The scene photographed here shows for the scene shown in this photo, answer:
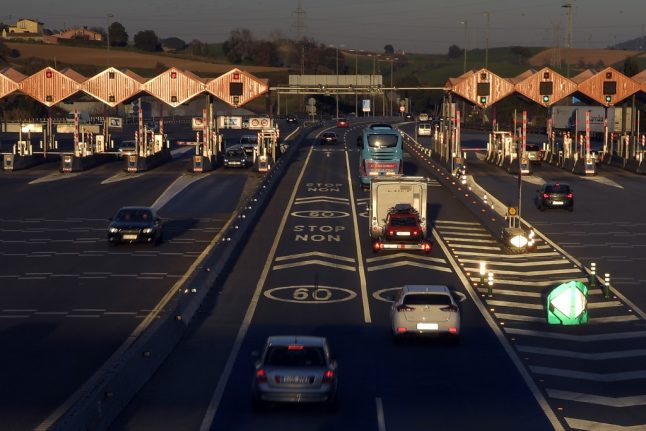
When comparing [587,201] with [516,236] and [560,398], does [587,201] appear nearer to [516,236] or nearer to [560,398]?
[516,236]

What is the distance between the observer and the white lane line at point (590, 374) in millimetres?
22312

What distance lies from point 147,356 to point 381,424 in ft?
17.3

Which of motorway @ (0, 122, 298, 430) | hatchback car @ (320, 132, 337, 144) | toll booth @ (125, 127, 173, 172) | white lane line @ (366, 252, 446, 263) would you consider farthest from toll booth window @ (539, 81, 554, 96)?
white lane line @ (366, 252, 446, 263)

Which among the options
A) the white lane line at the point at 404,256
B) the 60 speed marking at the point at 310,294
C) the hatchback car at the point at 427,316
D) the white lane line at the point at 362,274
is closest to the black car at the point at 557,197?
the white lane line at the point at 362,274

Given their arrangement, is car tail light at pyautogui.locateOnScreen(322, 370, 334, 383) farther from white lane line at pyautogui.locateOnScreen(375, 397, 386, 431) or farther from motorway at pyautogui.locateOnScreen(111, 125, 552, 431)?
white lane line at pyautogui.locateOnScreen(375, 397, 386, 431)

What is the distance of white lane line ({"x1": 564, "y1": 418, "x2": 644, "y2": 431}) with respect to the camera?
1844 centimetres

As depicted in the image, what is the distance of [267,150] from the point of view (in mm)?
79625

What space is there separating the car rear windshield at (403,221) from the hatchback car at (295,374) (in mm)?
21326

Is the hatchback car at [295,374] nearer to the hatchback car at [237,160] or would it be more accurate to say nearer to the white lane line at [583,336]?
the white lane line at [583,336]

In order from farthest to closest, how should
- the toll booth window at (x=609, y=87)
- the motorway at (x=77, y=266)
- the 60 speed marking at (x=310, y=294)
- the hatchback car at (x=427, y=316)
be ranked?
the toll booth window at (x=609, y=87), the 60 speed marking at (x=310, y=294), the hatchback car at (x=427, y=316), the motorway at (x=77, y=266)

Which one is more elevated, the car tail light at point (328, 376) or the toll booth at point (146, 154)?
the toll booth at point (146, 154)

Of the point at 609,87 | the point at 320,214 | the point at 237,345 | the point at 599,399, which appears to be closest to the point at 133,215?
the point at 320,214

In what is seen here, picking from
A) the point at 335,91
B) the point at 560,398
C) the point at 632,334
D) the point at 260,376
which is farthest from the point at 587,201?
the point at 335,91

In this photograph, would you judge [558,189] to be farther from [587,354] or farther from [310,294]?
[587,354]
